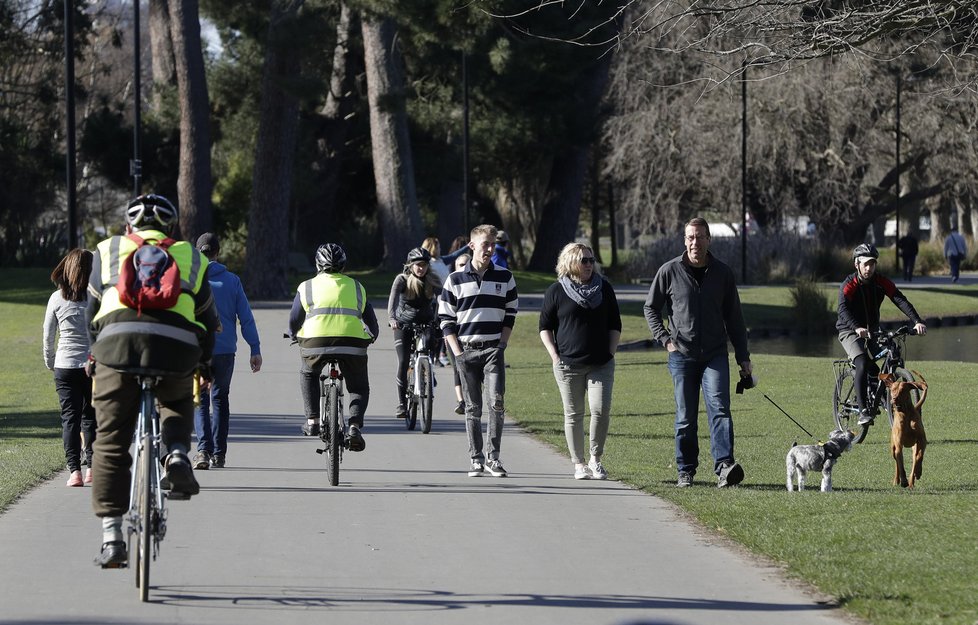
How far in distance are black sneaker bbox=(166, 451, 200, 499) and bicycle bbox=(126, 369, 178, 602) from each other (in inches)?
2.6

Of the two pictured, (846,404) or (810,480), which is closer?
(810,480)

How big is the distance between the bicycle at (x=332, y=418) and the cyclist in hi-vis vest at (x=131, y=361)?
12.0 feet

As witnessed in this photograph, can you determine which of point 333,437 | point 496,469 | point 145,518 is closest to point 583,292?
point 496,469

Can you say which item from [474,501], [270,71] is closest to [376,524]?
[474,501]

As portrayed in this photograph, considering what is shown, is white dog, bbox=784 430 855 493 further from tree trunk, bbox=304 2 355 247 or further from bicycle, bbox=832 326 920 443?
tree trunk, bbox=304 2 355 247

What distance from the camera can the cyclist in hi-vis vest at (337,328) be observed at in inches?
427

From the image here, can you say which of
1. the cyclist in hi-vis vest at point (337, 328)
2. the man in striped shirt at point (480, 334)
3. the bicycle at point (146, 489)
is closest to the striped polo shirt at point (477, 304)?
the man in striped shirt at point (480, 334)

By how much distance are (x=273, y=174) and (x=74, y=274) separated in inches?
1109

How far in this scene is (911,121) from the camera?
49062 millimetres

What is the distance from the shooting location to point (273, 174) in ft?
124

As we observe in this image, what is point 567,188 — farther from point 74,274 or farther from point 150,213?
point 150,213

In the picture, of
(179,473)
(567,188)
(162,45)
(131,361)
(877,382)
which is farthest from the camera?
(567,188)

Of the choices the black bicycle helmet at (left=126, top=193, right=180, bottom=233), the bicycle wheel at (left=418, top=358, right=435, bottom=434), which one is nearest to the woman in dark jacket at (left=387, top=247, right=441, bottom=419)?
the bicycle wheel at (left=418, top=358, right=435, bottom=434)

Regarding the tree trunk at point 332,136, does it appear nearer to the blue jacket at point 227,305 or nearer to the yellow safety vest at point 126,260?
the blue jacket at point 227,305
